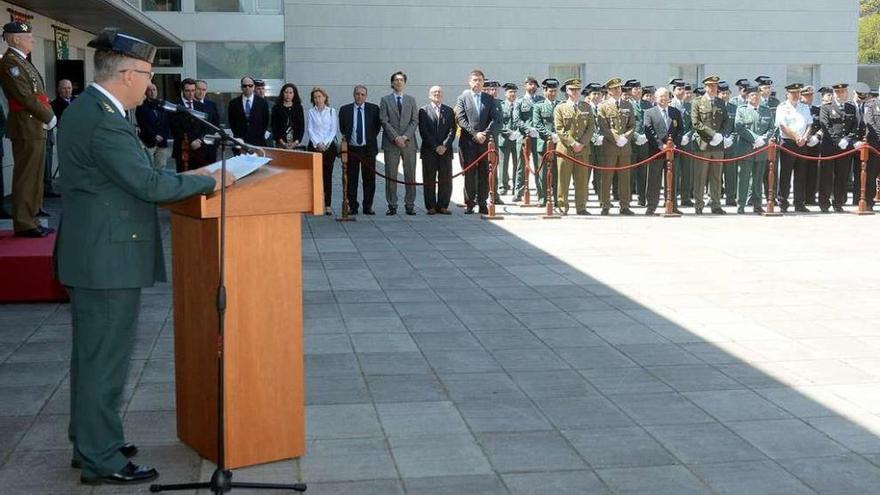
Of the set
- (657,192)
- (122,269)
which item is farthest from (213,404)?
(657,192)

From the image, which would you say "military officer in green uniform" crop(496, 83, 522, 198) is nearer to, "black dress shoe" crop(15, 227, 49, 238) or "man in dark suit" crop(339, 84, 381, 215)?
"man in dark suit" crop(339, 84, 381, 215)

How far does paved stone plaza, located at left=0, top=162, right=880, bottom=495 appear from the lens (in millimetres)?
5301

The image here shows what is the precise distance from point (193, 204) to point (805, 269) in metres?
8.34

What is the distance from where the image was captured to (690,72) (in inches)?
1624

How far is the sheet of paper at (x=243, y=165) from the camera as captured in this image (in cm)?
491

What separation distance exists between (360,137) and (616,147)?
12.5 feet

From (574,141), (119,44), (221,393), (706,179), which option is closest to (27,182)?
(119,44)

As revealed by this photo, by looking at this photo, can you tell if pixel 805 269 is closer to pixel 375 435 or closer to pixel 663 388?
pixel 663 388

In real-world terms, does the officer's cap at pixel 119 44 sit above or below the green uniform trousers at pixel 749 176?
above

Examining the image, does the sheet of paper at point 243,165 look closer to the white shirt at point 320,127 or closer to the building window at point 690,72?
the white shirt at point 320,127

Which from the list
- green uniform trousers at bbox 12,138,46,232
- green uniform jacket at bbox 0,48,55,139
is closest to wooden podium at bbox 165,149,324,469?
green uniform trousers at bbox 12,138,46,232

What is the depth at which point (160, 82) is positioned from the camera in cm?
3662

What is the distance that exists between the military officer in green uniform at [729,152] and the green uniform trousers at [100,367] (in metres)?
13.6

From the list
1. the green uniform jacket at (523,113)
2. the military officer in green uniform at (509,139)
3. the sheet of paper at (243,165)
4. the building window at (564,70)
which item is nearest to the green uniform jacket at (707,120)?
the green uniform jacket at (523,113)
